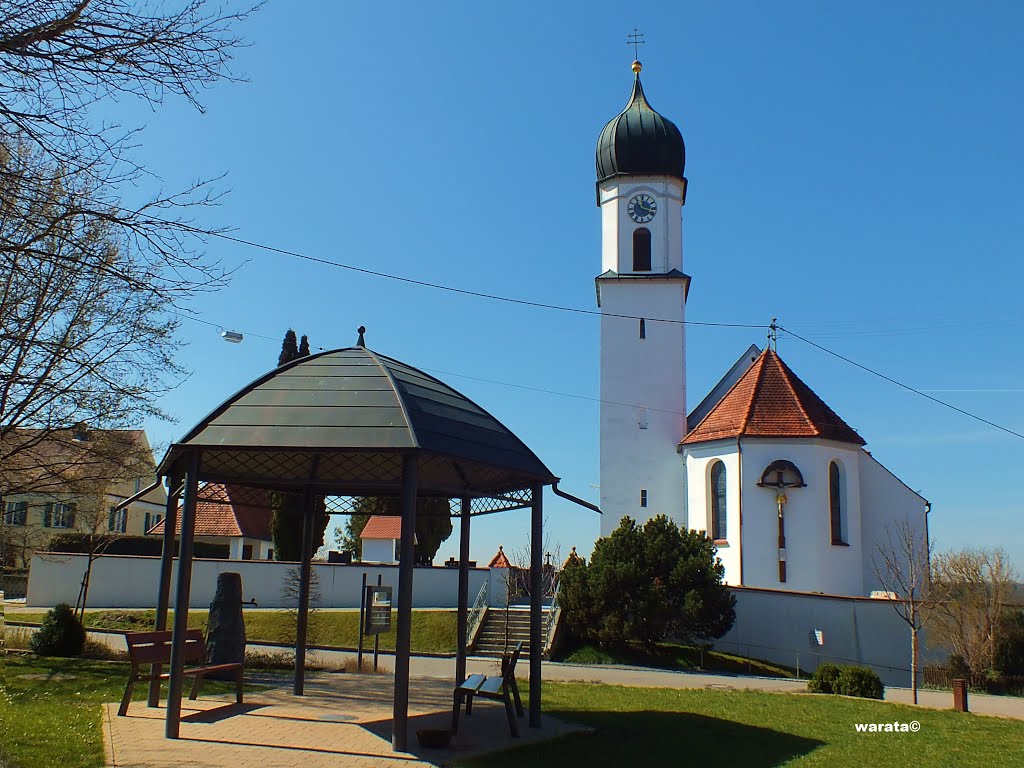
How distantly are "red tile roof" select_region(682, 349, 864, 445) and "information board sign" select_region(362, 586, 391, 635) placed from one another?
17347mm

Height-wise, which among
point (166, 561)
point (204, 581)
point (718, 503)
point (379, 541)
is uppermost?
point (718, 503)

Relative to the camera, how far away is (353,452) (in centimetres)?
1103

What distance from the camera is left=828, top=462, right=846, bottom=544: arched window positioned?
107 feet

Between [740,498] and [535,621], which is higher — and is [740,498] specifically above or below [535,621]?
above

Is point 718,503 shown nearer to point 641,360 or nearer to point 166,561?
point 641,360

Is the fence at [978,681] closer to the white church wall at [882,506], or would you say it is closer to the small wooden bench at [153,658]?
the white church wall at [882,506]

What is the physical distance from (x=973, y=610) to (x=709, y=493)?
1015 cm

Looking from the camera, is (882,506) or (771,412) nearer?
(771,412)

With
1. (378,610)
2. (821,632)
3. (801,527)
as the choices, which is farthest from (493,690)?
(801,527)

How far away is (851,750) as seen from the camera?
1155cm

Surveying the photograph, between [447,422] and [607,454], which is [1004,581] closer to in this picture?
[607,454]

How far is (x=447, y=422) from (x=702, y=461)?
24.8m

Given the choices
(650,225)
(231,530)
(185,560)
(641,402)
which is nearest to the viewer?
(185,560)

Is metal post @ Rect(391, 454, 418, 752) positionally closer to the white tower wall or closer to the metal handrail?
the metal handrail
